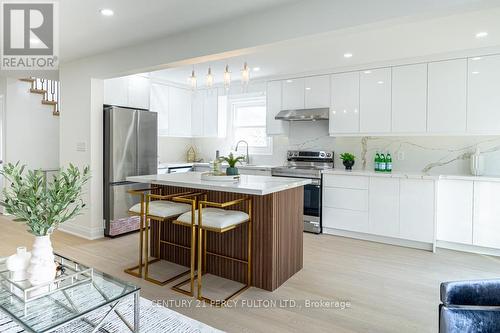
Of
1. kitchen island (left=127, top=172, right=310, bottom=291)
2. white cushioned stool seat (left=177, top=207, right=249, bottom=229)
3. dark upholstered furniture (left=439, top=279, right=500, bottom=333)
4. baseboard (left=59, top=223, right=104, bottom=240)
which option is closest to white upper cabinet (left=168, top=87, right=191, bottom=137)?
baseboard (left=59, top=223, right=104, bottom=240)

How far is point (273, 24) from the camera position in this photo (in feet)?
9.14

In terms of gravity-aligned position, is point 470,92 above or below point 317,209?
above

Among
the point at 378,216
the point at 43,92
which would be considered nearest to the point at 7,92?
the point at 43,92

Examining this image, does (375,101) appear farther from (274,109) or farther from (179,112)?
(179,112)

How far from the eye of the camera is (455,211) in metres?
4.04

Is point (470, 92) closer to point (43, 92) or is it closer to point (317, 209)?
point (317, 209)

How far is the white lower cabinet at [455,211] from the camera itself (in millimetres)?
3959

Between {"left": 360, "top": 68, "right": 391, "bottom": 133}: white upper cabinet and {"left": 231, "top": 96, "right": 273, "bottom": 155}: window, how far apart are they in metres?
1.84

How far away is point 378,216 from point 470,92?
1.90 m

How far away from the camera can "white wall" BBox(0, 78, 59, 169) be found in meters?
5.58

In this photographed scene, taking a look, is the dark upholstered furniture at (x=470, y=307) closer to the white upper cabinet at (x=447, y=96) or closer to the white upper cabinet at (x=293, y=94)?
the white upper cabinet at (x=447, y=96)

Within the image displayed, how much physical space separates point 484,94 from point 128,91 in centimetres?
475

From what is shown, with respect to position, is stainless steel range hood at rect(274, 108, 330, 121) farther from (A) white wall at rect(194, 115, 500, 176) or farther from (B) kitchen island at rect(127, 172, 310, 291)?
(B) kitchen island at rect(127, 172, 310, 291)

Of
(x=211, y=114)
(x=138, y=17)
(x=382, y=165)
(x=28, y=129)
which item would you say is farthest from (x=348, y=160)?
(x=28, y=129)
